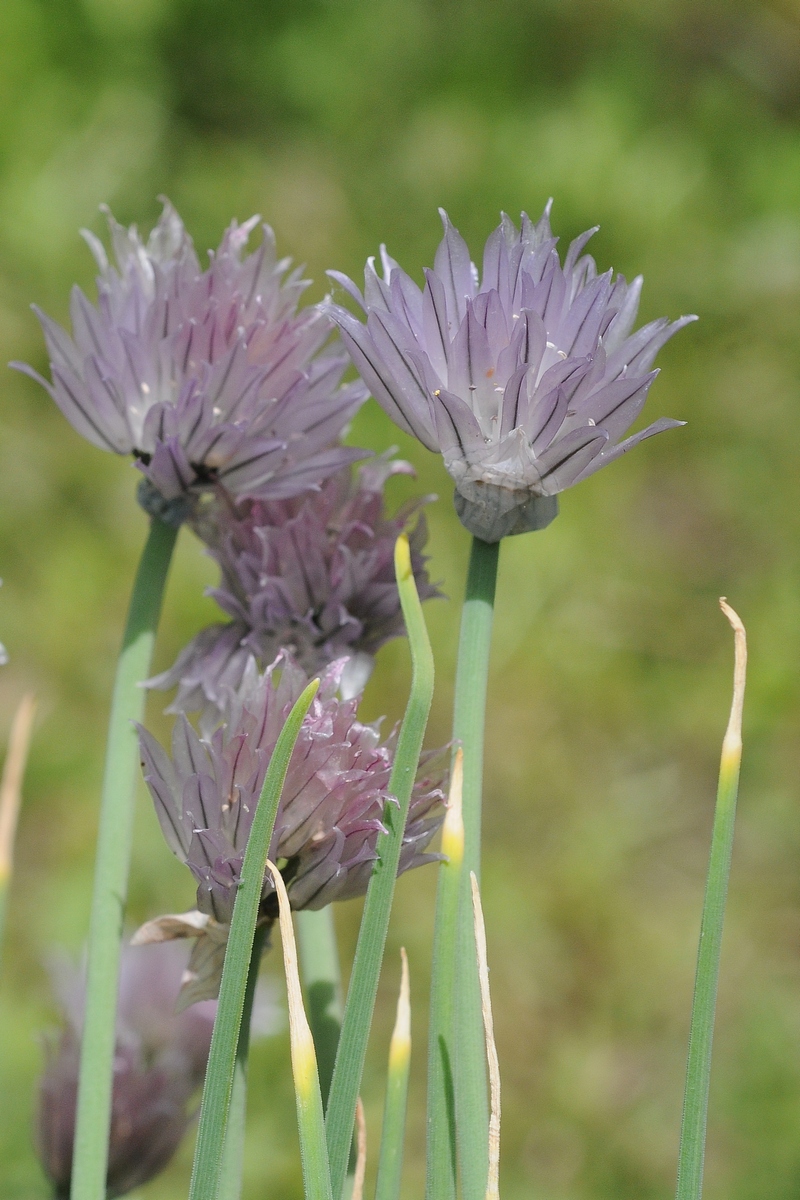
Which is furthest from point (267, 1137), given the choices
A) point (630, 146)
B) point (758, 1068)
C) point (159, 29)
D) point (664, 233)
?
point (159, 29)

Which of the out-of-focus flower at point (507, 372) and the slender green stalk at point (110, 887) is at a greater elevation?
the out-of-focus flower at point (507, 372)

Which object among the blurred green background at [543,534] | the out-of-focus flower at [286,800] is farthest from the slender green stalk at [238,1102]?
the blurred green background at [543,534]

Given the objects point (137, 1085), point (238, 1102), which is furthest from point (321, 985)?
point (137, 1085)

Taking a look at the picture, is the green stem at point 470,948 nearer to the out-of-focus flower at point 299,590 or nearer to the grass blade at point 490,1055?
the grass blade at point 490,1055

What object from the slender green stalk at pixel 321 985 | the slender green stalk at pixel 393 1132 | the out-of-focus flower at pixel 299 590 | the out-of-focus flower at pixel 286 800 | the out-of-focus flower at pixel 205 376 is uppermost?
the out-of-focus flower at pixel 205 376

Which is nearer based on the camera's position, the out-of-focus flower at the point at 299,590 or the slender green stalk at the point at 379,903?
the slender green stalk at the point at 379,903

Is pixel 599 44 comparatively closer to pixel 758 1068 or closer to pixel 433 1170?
pixel 758 1068
